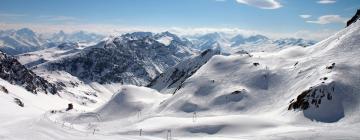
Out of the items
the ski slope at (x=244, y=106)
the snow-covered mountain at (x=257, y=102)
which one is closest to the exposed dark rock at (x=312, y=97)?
the snow-covered mountain at (x=257, y=102)

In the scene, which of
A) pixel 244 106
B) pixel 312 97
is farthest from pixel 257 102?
pixel 312 97

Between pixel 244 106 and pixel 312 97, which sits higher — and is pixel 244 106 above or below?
above

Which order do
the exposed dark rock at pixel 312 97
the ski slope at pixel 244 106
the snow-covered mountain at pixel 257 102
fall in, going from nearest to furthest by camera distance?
the ski slope at pixel 244 106 < the snow-covered mountain at pixel 257 102 < the exposed dark rock at pixel 312 97

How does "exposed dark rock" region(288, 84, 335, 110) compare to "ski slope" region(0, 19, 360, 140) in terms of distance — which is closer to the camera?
"ski slope" region(0, 19, 360, 140)

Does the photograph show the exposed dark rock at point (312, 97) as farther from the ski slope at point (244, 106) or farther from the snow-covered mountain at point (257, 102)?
the ski slope at point (244, 106)

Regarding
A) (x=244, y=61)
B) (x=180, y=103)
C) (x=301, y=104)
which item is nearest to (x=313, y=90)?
(x=301, y=104)

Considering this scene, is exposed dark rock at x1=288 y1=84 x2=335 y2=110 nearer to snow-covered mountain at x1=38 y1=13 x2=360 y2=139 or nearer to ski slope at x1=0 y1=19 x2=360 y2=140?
snow-covered mountain at x1=38 y1=13 x2=360 y2=139

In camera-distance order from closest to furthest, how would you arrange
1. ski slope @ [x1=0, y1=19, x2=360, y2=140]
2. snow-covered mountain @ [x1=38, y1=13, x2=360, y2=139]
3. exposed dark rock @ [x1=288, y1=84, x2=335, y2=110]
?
ski slope @ [x1=0, y1=19, x2=360, y2=140] < snow-covered mountain @ [x1=38, y1=13, x2=360, y2=139] < exposed dark rock @ [x1=288, y1=84, x2=335, y2=110]

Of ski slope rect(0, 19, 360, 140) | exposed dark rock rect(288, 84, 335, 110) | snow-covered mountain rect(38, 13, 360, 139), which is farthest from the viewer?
exposed dark rock rect(288, 84, 335, 110)

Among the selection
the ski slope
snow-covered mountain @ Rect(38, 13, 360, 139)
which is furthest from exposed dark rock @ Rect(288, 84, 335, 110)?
the ski slope

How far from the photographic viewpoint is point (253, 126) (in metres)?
45.3

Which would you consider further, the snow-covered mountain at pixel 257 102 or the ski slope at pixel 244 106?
the snow-covered mountain at pixel 257 102

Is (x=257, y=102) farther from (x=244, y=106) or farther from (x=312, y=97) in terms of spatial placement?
(x=312, y=97)

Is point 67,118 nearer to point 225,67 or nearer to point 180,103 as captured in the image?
point 180,103
